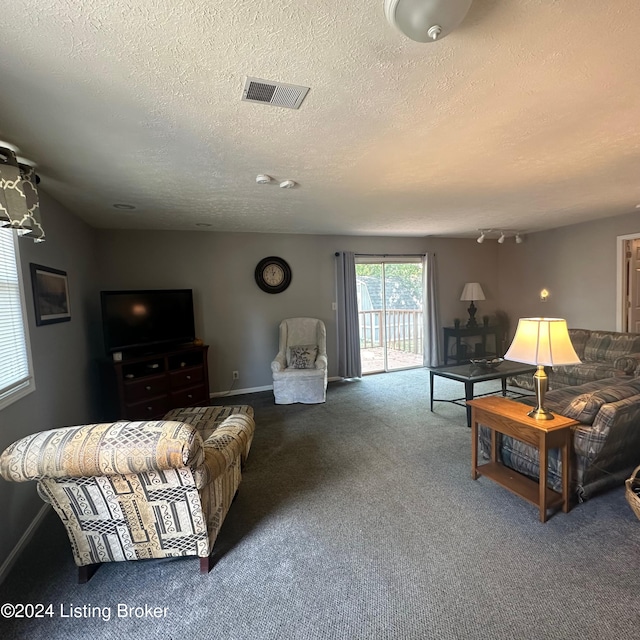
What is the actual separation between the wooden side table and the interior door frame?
148 inches

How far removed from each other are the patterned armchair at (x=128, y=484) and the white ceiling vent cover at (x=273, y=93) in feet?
4.90

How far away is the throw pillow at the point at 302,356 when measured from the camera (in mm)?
4664

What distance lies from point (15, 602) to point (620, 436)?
3.40 meters

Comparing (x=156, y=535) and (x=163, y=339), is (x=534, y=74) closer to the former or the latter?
(x=156, y=535)

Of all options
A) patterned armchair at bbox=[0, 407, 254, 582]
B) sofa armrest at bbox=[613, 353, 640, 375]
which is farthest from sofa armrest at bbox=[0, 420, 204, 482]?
sofa armrest at bbox=[613, 353, 640, 375]

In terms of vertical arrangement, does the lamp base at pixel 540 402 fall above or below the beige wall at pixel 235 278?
below

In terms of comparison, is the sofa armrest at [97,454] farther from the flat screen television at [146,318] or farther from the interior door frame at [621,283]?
the interior door frame at [621,283]

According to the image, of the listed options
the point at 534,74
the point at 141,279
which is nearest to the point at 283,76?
the point at 534,74

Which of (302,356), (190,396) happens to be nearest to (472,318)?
(302,356)

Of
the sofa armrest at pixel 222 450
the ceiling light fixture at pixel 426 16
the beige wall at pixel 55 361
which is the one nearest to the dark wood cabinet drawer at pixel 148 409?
the beige wall at pixel 55 361

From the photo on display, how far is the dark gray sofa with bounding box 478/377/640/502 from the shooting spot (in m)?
2.02

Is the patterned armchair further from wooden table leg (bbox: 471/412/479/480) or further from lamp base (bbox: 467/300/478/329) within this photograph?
lamp base (bbox: 467/300/478/329)

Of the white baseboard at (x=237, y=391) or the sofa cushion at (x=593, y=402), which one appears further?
the white baseboard at (x=237, y=391)

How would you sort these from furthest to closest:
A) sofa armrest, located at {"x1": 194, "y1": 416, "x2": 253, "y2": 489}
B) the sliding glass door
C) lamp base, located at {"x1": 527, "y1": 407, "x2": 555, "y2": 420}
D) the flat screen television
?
1. the sliding glass door
2. the flat screen television
3. lamp base, located at {"x1": 527, "y1": 407, "x2": 555, "y2": 420}
4. sofa armrest, located at {"x1": 194, "y1": 416, "x2": 253, "y2": 489}
